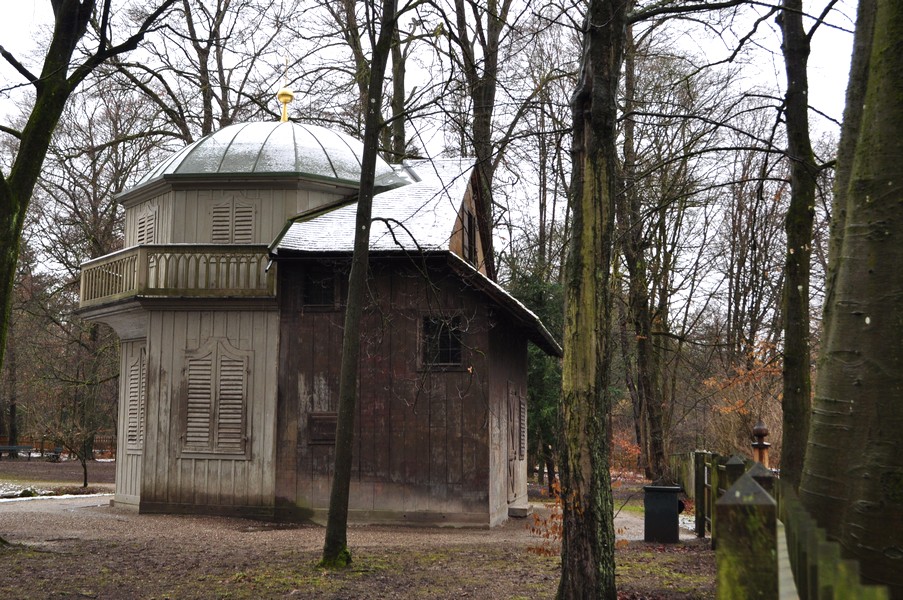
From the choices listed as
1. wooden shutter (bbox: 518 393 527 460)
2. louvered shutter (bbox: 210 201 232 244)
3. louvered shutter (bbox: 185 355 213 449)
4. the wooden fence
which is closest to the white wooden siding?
louvered shutter (bbox: 185 355 213 449)

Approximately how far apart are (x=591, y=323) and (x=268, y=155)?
1439 cm

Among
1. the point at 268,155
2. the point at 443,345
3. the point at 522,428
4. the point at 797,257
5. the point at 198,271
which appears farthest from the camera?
the point at 522,428

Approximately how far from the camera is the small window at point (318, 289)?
18453mm

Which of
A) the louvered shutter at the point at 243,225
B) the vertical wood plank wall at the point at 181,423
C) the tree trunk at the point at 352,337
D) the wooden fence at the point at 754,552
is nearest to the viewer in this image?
the wooden fence at the point at 754,552

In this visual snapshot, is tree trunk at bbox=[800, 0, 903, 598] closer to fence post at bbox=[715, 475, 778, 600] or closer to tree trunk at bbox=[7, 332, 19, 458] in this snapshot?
fence post at bbox=[715, 475, 778, 600]

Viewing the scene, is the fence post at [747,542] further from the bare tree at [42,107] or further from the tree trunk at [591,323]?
the bare tree at [42,107]

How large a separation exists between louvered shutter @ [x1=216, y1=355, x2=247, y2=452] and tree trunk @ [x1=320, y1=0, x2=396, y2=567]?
300 inches

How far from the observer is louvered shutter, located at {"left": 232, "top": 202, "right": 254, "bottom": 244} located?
19703 mm

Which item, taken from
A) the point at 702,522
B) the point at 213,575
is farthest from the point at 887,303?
→ the point at 702,522

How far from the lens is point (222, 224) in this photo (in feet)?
65.3

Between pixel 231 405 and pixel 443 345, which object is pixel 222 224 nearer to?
pixel 231 405

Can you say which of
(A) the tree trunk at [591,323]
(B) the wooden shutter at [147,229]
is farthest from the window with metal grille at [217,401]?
(A) the tree trunk at [591,323]

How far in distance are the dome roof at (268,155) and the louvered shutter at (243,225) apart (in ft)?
2.89

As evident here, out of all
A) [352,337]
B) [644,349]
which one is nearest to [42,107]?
[352,337]
